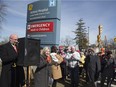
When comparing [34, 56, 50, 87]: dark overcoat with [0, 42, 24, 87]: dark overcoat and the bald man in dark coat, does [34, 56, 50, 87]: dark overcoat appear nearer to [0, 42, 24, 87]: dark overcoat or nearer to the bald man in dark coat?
the bald man in dark coat

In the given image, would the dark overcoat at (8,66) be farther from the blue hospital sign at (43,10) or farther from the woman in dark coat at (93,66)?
the blue hospital sign at (43,10)

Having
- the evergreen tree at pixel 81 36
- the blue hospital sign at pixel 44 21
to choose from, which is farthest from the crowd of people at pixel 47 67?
the evergreen tree at pixel 81 36

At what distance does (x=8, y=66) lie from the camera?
645 cm

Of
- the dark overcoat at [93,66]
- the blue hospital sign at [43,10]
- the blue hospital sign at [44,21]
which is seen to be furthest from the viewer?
the blue hospital sign at [43,10]

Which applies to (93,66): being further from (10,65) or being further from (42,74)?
(10,65)

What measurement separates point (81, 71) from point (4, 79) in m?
8.06

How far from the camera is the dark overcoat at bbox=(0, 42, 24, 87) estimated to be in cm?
619

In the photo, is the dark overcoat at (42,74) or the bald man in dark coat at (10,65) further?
the dark overcoat at (42,74)

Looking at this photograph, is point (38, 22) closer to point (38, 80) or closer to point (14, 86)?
point (38, 80)

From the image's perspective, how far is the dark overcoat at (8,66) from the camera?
6.19 meters

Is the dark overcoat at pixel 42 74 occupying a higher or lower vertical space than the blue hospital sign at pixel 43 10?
lower

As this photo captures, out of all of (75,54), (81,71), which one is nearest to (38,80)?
(75,54)

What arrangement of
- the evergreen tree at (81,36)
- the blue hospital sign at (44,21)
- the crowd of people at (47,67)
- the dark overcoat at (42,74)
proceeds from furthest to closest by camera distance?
1. the evergreen tree at (81,36)
2. the blue hospital sign at (44,21)
3. the dark overcoat at (42,74)
4. the crowd of people at (47,67)

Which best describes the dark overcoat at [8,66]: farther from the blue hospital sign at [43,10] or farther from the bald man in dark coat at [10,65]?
the blue hospital sign at [43,10]
